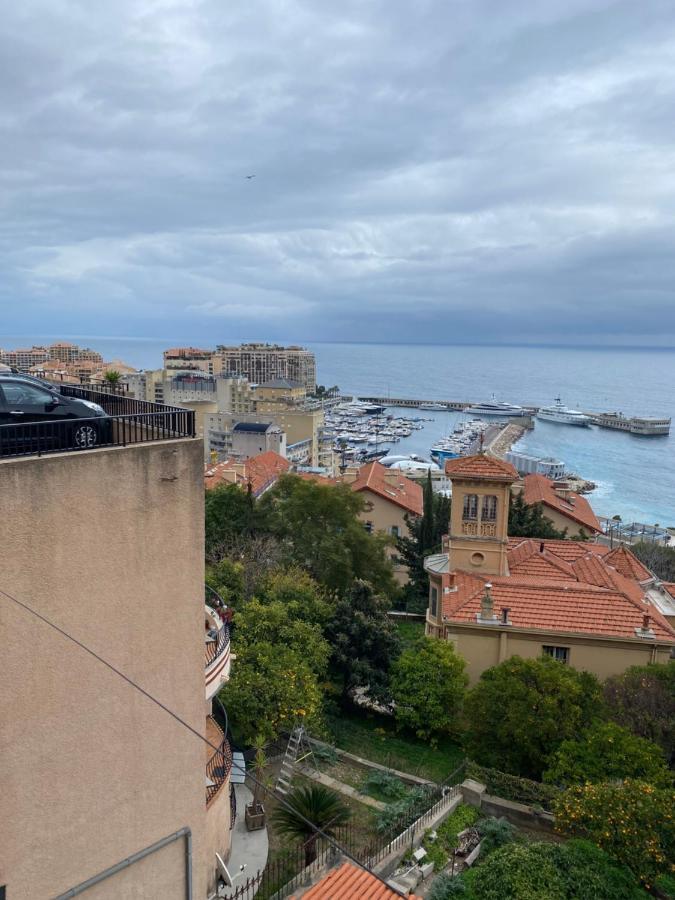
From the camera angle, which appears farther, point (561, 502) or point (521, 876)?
point (561, 502)

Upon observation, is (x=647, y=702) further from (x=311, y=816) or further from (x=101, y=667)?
(x=101, y=667)

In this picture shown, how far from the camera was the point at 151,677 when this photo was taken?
6.53 meters

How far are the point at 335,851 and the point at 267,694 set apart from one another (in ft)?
12.3

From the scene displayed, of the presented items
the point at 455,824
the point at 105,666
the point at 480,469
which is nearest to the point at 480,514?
the point at 480,469

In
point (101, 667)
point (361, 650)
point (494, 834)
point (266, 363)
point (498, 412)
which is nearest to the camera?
point (101, 667)

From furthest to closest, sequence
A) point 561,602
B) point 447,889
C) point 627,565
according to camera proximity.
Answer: point 627,565 → point 561,602 → point 447,889

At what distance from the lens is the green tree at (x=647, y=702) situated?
13180mm

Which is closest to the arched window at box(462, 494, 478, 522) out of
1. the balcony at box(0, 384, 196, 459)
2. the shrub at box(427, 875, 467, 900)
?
the shrub at box(427, 875, 467, 900)

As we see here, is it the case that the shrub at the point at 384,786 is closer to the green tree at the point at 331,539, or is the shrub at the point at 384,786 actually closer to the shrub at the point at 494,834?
the shrub at the point at 494,834

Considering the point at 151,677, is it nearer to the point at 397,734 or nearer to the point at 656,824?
the point at 656,824

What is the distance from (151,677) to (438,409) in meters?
152

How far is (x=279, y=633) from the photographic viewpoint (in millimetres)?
15922

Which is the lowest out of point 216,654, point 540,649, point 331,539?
point 540,649

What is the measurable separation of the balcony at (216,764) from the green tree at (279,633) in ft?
14.5
